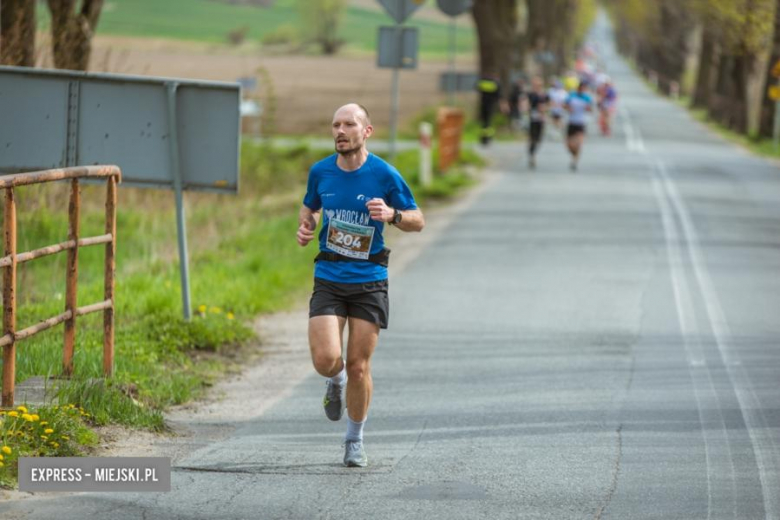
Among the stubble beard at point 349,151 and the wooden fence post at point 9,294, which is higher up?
the stubble beard at point 349,151

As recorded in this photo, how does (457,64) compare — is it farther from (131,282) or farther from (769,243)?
(131,282)

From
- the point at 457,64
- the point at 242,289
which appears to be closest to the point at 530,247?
the point at 242,289

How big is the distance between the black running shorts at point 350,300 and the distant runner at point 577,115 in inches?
872

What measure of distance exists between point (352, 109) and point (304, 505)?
199cm

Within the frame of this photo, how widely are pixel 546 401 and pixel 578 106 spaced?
20403mm

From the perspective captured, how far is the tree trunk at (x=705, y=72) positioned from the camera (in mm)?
68250

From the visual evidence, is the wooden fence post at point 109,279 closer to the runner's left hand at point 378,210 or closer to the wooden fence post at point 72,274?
the wooden fence post at point 72,274

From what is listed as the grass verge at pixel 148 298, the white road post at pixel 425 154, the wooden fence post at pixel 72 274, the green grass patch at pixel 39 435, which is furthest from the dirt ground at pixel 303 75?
the green grass patch at pixel 39 435

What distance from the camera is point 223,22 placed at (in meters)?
115

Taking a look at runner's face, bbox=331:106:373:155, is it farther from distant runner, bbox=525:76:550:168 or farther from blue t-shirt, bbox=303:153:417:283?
distant runner, bbox=525:76:550:168

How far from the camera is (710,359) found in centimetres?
1094

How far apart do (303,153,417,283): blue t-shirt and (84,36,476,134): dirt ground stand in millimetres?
28452

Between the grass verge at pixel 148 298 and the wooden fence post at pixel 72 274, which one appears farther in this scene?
the wooden fence post at pixel 72 274

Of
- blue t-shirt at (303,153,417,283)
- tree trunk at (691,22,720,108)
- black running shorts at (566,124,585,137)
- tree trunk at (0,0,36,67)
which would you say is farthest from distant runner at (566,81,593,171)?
tree trunk at (691,22,720,108)
